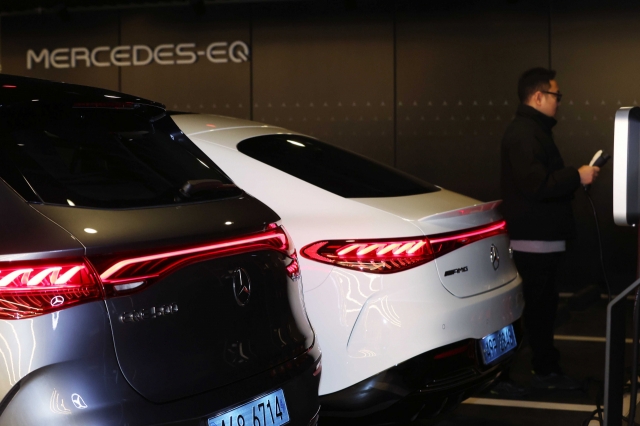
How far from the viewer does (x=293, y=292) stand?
107 inches

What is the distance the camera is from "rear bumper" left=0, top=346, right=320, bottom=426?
6.34 ft

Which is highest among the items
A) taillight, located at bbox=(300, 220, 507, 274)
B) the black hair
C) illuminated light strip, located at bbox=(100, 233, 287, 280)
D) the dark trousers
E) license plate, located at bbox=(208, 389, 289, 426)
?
the black hair

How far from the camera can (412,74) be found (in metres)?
9.39

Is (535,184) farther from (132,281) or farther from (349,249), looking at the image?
(132,281)

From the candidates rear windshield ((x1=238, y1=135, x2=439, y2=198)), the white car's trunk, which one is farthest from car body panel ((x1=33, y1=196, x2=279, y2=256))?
rear windshield ((x1=238, y1=135, x2=439, y2=198))

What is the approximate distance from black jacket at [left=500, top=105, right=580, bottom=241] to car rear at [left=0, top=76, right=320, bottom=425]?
268 cm

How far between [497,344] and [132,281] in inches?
81.2

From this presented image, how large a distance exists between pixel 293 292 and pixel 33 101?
1.01 metres

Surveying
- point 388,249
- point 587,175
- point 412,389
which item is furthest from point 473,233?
point 587,175

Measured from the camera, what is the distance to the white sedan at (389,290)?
328 centimetres

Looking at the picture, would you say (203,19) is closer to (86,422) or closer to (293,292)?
(293,292)

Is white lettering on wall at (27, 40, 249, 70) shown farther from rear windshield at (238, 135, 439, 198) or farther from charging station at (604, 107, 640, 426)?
charging station at (604, 107, 640, 426)

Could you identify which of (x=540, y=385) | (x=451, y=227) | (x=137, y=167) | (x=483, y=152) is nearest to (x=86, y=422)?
(x=137, y=167)

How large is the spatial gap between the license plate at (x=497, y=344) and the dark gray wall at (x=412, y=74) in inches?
217
